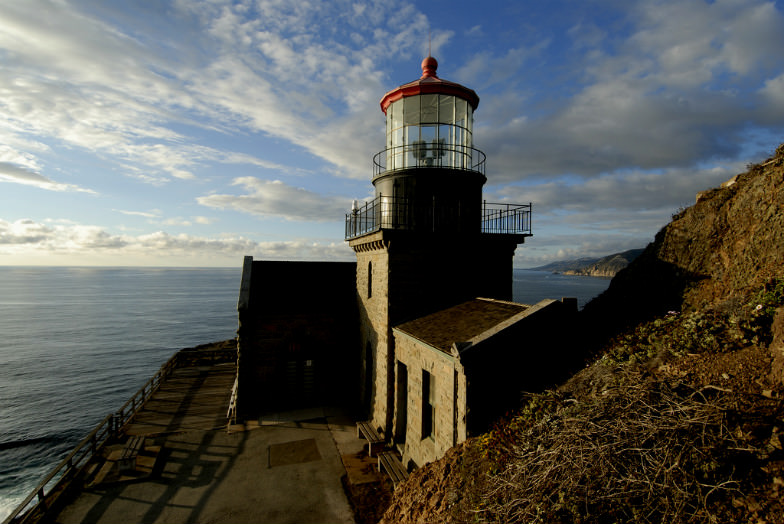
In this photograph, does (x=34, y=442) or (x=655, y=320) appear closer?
(x=655, y=320)

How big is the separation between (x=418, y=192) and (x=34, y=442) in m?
32.4

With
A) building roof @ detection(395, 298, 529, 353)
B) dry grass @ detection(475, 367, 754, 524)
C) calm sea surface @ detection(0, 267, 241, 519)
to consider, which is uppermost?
building roof @ detection(395, 298, 529, 353)

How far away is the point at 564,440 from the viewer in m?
6.28

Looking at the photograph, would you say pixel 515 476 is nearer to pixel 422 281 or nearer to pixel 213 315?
pixel 422 281

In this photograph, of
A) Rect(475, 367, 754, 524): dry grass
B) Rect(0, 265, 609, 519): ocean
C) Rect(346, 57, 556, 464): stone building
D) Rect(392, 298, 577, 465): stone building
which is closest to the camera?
Rect(475, 367, 754, 524): dry grass

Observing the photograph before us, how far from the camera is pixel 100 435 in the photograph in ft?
49.3

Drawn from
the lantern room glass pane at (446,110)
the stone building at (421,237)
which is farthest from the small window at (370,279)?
the lantern room glass pane at (446,110)

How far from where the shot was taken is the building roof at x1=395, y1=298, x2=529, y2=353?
10.3 m

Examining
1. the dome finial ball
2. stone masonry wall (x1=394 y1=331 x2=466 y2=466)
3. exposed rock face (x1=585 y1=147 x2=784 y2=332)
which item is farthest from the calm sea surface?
exposed rock face (x1=585 y1=147 x2=784 y2=332)

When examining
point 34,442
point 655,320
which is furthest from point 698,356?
point 34,442

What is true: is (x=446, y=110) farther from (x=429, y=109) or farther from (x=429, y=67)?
(x=429, y=67)

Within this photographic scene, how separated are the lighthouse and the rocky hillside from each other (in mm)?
4531

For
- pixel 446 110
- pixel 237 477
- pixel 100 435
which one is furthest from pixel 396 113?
pixel 100 435

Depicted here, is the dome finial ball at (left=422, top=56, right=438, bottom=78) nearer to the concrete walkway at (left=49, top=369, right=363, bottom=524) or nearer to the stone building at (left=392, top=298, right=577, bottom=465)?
the stone building at (left=392, top=298, right=577, bottom=465)
